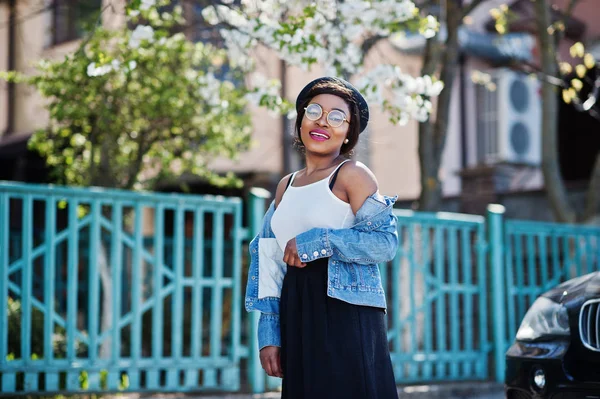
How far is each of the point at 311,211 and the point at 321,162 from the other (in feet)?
0.80

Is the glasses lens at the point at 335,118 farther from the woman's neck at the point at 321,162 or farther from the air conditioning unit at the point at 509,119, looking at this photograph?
the air conditioning unit at the point at 509,119

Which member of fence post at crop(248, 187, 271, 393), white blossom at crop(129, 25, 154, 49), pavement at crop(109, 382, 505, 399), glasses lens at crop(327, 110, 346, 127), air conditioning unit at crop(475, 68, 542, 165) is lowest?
pavement at crop(109, 382, 505, 399)

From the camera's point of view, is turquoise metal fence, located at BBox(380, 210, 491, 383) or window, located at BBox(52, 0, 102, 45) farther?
window, located at BBox(52, 0, 102, 45)

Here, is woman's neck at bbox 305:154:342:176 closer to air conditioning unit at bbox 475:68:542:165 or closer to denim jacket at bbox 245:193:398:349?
denim jacket at bbox 245:193:398:349

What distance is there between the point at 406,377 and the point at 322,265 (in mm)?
4264

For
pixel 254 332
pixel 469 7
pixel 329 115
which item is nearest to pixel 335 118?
pixel 329 115

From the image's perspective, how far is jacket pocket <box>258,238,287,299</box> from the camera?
3.66 meters

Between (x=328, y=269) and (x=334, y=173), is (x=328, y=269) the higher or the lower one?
the lower one

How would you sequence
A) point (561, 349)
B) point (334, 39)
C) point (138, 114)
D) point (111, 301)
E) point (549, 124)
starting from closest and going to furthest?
point (561, 349) → point (111, 301) → point (334, 39) → point (138, 114) → point (549, 124)

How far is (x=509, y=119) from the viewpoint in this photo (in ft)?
45.1

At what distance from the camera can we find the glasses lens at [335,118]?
11.7 feet

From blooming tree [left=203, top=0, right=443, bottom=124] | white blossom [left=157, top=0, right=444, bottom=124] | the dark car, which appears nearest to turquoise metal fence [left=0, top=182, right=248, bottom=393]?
white blossom [left=157, top=0, right=444, bottom=124]

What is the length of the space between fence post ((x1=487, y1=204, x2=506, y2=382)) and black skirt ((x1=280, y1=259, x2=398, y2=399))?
4657 mm

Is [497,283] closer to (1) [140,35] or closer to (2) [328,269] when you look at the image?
(1) [140,35]
